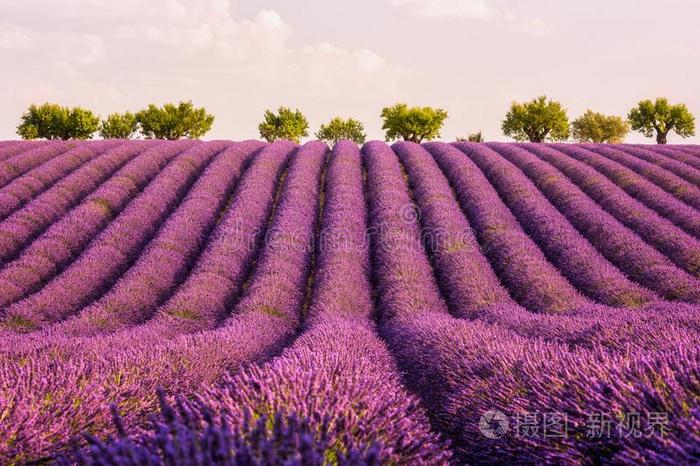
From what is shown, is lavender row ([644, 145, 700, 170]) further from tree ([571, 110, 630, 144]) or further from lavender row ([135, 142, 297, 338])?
tree ([571, 110, 630, 144])

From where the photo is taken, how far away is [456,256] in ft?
37.3

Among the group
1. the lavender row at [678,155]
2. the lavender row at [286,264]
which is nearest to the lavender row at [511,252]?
the lavender row at [286,264]

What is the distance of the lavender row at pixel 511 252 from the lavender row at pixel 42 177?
1269 cm

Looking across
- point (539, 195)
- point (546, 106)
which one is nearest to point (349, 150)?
point (539, 195)

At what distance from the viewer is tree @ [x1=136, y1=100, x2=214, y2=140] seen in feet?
166

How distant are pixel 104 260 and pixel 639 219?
498 inches

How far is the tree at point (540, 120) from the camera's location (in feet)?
160

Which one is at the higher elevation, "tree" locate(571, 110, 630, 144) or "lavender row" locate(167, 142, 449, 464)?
"tree" locate(571, 110, 630, 144)

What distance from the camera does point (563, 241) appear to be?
11992 millimetres

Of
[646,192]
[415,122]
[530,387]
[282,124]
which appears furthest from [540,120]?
[530,387]

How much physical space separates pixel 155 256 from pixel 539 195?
10475 millimetres

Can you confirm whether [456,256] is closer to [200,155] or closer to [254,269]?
[254,269]

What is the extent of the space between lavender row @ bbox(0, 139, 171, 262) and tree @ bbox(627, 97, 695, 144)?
49.0 meters

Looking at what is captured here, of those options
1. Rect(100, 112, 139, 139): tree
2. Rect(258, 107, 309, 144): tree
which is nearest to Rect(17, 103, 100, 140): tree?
Rect(100, 112, 139, 139): tree
